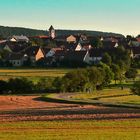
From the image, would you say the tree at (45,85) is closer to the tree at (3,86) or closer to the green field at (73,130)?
the tree at (3,86)

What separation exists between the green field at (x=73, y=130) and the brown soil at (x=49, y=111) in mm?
4070

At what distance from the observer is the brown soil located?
129ft

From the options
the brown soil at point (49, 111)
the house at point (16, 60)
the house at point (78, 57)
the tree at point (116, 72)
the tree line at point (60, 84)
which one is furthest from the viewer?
the house at point (16, 60)

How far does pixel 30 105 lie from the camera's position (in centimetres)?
5394

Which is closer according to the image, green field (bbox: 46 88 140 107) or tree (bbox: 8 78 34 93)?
green field (bbox: 46 88 140 107)

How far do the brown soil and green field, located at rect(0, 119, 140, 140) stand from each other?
4070mm

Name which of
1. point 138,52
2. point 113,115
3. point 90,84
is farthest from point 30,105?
point 138,52

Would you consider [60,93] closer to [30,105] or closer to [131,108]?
[30,105]

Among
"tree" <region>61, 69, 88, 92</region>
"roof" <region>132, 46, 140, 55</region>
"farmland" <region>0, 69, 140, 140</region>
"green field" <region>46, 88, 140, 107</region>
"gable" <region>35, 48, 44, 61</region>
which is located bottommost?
"green field" <region>46, 88, 140, 107</region>

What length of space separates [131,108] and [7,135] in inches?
913

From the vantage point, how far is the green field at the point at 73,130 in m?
26.7

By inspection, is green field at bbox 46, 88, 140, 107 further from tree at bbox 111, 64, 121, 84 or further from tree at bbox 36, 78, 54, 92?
tree at bbox 111, 64, 121, 84

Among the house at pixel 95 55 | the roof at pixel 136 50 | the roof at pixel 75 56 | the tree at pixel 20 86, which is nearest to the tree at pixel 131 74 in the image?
the tree at pixel 20 86

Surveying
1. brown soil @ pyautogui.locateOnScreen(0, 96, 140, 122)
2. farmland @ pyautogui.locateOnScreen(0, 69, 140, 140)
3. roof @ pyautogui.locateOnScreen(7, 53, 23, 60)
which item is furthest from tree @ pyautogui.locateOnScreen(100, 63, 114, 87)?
roof @ pyautogui.locateOnScreen(7, 53, 23, 60)
